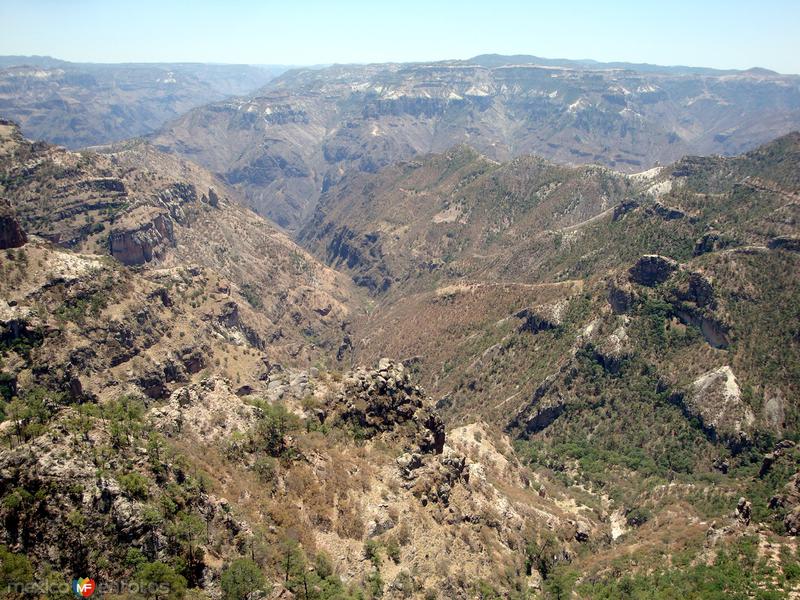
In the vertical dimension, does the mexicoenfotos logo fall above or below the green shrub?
above

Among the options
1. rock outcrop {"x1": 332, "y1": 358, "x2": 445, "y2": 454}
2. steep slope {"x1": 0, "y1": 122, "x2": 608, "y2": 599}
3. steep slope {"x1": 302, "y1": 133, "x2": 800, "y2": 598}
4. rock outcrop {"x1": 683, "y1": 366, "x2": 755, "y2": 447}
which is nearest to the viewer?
steep slope {"x1": 0, "y1": 122, "x2": 608, "y2": 599}

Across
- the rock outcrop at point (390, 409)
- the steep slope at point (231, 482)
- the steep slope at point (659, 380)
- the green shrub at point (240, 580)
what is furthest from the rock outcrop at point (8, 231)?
the green shrub at point (240, 580)

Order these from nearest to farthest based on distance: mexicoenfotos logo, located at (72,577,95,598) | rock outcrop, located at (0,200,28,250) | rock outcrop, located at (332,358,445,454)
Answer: mexicoenfotos logo, located at (72,577,95,598), rock outcrop, located at (332,358,445,454), rock outcrop, located at (0,200,28,250)

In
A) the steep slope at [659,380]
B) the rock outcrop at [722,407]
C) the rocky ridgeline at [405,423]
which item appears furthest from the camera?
the rock outcrop at [722,407]

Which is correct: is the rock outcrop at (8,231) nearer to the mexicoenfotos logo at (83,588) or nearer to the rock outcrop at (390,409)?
the rock outcrop at (390,409)

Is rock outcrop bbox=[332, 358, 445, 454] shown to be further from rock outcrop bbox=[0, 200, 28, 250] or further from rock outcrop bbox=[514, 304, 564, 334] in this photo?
rock outcrop bbox=[514, 304, 564, 334]

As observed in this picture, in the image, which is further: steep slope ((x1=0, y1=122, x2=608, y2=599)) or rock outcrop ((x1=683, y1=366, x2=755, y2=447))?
rock outcrop ((x1=683, y1=366, x2=755, y2=447))

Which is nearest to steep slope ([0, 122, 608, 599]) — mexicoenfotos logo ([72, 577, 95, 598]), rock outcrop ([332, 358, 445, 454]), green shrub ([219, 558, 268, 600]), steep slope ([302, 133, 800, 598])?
green shrub ([219, 558, 268, 600])

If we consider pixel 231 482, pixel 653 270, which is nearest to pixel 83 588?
pixel 231 482

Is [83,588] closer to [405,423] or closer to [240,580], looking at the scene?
[240,580]
